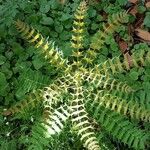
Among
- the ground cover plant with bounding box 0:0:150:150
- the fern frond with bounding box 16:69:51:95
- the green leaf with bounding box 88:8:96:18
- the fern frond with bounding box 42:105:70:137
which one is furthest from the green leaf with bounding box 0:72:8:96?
the green leaf with bounding box 88:8:96:18

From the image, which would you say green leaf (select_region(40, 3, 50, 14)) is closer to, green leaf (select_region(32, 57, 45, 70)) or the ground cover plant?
the ground cover plant

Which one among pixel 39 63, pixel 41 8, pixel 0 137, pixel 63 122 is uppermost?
pixel 41 8

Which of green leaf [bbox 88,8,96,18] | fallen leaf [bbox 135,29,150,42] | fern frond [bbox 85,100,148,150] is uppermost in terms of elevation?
green leaf [bbox 88,8,96,18]

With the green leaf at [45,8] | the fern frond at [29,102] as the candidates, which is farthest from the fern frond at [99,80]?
the green leaf at [45,8]

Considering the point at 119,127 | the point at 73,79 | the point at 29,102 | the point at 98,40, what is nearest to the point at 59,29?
the point at 98,40

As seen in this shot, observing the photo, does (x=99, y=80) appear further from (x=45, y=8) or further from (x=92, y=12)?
(x=45, y=8)

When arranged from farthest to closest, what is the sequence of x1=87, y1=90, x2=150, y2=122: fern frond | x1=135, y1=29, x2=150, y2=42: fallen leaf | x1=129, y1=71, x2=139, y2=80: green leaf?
1. x1=135, y1=29, x2=150, y2=42: fallen leaf
2. x1=129, y1=71, x2=139, y2=80: green leaf
3. x1=87, y1=90, x2=150, y2=122: fern frond

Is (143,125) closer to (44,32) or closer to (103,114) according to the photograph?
(103,114)

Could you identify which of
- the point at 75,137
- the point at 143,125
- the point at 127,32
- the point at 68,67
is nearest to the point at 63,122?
the point at 75,137
